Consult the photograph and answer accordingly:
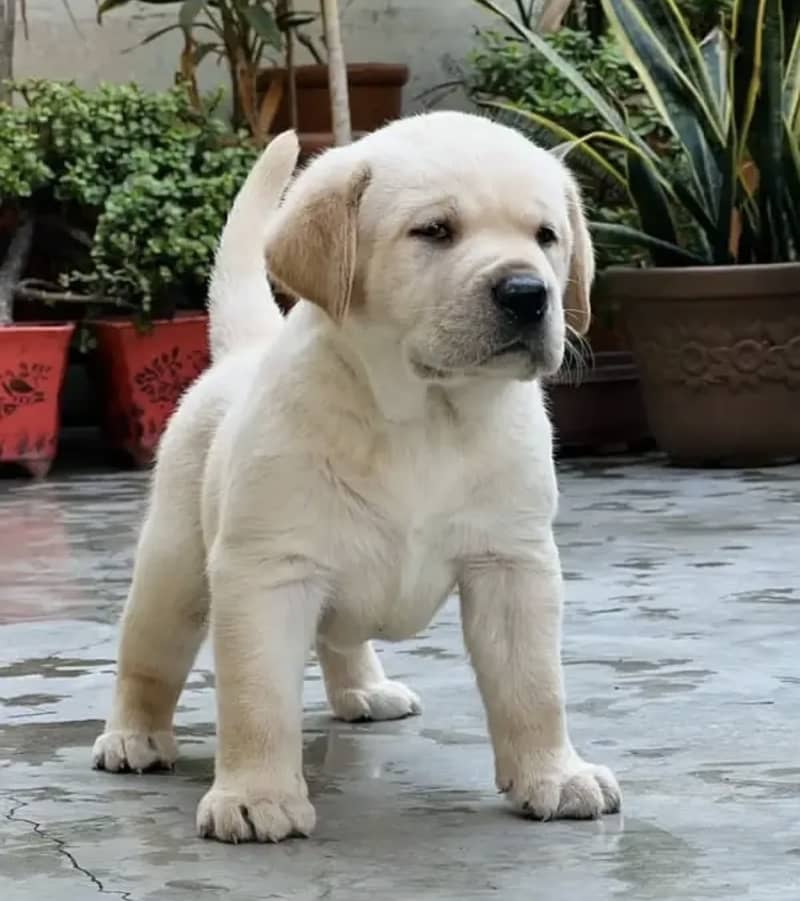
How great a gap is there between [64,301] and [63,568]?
213 cm

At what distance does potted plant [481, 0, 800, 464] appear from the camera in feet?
19.4

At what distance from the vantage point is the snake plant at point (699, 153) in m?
5.99

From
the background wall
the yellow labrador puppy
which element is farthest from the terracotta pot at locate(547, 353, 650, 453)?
the yellow labrador puppy

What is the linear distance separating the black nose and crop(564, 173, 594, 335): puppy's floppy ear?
26 centimetres

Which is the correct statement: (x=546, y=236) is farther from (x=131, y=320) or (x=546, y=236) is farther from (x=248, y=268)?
(x=131, y=320)

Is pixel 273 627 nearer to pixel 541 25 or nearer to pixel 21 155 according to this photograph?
pixel 21 155

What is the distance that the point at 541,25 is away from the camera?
23.5 feet

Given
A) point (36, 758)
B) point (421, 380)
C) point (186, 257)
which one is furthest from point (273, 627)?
point (186, 257)

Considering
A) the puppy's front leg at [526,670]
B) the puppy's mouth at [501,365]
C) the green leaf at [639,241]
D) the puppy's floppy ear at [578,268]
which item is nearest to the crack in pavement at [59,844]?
the puppy's front leg at [526,670]

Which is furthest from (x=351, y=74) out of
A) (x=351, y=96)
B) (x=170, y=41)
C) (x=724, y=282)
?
(x=724, y=282)

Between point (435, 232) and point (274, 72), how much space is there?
5.09 metres

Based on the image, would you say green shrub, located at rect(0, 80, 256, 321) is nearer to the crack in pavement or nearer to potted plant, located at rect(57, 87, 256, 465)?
potted plant, located at rect(57, 87, 256, 465)

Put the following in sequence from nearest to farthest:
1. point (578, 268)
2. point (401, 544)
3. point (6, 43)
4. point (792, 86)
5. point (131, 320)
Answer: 1. point (401, 544)
2. point (578, 268)
3. point (792, 86)
4. point (131, 320)
5. point (6, 43)

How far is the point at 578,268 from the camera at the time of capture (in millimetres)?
2623
